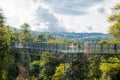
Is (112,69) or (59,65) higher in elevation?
(112,69)

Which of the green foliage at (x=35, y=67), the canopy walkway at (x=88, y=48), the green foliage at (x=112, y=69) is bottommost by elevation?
the green foliage at (x=35, y=67)

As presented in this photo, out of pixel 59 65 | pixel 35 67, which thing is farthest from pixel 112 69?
pixel 35 67

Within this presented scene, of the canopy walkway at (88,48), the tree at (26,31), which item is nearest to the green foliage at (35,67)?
the tree at (26,31)

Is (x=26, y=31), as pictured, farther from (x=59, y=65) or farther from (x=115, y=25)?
(x=115, y=25)

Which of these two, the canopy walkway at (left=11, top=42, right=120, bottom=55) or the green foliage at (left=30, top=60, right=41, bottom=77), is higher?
the canopy walkway at (left=11, top=42, right=120, bottom=55)

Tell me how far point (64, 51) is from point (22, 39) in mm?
72804

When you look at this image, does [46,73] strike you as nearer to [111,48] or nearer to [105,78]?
[105,78]

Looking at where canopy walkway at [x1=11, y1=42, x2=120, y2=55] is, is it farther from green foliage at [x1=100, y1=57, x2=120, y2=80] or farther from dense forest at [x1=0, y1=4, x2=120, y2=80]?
green foliage at [x1=100, y1=57, x2=120, y2=80]

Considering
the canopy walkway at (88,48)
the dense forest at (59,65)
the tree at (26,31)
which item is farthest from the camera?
the tree at (26,31)

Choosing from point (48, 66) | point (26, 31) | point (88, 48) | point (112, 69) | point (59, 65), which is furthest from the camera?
point (26, 31)

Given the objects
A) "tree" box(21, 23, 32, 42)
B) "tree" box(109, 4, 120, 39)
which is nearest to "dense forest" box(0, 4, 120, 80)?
"tree" box(109, 4, 120, 39)

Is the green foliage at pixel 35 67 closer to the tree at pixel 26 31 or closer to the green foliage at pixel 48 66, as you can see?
the green foliage at pixel 48 66

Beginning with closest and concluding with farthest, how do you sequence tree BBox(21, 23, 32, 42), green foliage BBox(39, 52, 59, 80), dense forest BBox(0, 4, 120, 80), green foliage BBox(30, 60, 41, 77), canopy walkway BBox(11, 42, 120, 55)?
canopy walkway BBox(11, 42, 120, 55) < dense forest BBox(0, 4, 120, 80) < green foliage BBox(39, 52, 59, 80) < green foliage BBox(30, 60, 41, 77) < tree BBox(21, 23, 32, 42)

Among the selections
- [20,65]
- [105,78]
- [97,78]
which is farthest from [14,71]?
[105,78]
